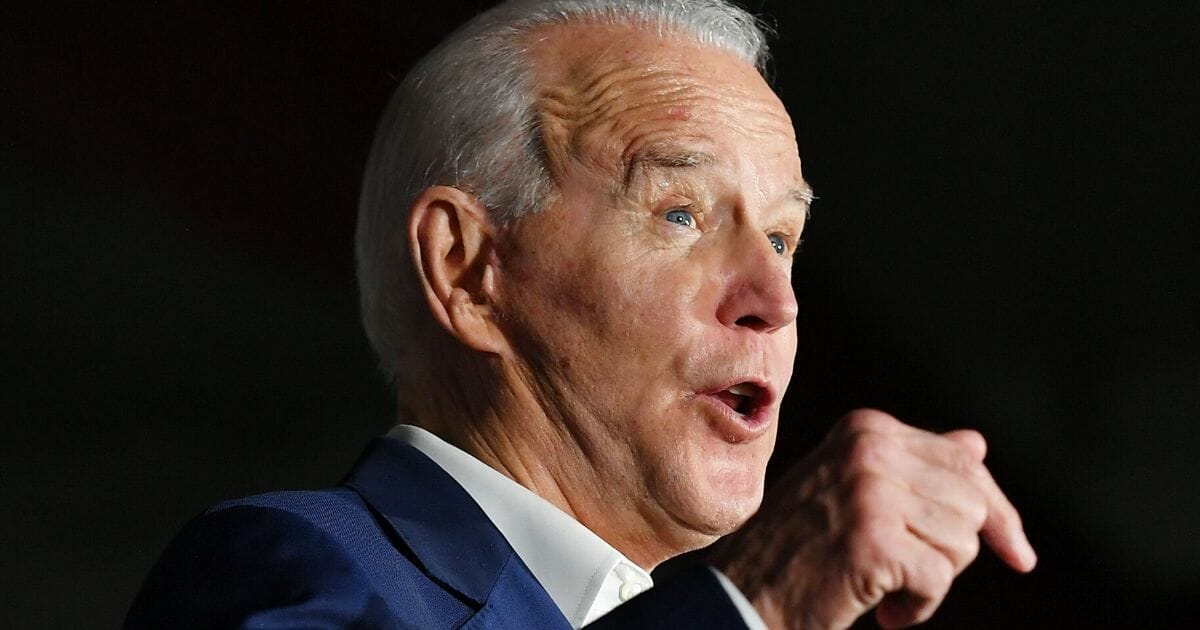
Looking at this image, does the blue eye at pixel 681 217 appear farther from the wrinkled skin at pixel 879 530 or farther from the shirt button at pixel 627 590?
the wrinkled skin at pixel 879 530

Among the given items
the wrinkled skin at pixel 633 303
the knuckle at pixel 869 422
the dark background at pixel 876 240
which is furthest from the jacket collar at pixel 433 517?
the dark background at pixel 876 240

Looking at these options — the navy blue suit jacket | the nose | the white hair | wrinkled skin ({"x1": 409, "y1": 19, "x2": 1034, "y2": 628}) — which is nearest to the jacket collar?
the navy blue suit jacket

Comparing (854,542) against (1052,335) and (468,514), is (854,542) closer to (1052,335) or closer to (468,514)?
(468,514)

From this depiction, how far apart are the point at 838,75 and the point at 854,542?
1919 millimetres

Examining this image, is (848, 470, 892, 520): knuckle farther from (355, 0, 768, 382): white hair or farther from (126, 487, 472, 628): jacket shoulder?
(355, 0, 768, 382): white hair

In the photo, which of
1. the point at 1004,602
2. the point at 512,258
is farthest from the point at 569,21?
the point at 1004,602

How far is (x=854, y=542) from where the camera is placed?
47.4 inches

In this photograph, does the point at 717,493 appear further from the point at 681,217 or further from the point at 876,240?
the point at 876,240

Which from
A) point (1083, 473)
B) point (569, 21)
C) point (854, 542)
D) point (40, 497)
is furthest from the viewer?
point (1083, 473)

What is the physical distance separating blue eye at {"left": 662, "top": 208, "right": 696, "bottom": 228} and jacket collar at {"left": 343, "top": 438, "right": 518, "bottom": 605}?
40 cm

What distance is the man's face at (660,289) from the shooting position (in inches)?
68.2

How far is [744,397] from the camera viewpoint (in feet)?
5.90

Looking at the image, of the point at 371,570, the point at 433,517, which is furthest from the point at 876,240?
the point at 371,570

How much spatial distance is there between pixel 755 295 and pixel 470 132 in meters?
0.42
